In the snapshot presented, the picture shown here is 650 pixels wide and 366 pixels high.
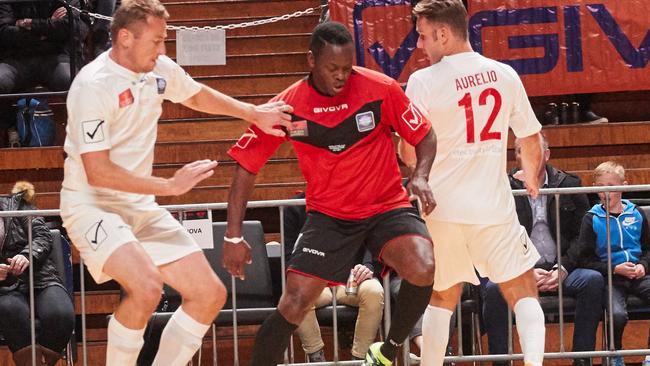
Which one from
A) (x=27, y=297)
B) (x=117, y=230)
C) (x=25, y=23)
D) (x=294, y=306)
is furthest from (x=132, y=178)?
(x=25, y=23)

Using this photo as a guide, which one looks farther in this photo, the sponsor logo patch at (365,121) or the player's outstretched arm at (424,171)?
the sponsor logo patch at (365,121)

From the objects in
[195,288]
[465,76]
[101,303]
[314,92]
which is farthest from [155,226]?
[101,303]

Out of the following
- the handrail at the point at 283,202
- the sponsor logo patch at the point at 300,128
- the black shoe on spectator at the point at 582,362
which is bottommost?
the black shoe on spectator at the point at 582,362

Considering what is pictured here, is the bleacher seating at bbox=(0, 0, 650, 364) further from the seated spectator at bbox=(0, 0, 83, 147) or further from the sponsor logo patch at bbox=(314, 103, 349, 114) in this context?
the sponsor logo patch at bbox=(314, 103, 349, 114)

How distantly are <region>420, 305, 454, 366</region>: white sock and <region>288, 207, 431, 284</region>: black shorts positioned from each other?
19.0 inches

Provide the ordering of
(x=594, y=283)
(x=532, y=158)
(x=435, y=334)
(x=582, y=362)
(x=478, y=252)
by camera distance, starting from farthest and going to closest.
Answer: (x=594, y=283), (x=582, y=362), (x=532, y=158), (x=435, y=334), (x=478, y=252)

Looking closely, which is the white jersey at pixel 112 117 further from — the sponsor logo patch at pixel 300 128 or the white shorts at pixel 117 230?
the sponsor logo patch at pixel 300 128

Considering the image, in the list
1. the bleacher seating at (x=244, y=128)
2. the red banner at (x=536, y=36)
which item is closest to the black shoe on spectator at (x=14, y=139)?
the bleacher seating at (x=244, y=128)

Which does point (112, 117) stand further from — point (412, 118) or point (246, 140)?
point (412, 118)

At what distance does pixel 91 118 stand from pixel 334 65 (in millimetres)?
1226

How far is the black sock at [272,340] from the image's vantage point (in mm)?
5852

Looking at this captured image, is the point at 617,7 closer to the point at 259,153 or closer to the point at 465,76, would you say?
the point at 465,76

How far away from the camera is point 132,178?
5.32m

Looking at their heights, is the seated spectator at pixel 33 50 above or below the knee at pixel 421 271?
above
